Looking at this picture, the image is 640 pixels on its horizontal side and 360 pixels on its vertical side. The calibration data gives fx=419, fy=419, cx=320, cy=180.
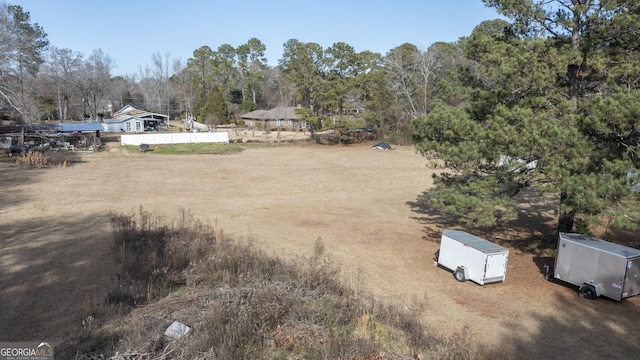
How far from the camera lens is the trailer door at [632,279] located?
11.3m

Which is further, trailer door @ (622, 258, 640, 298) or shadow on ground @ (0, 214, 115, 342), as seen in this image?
trailer door @ (622, 258, 640, 298)

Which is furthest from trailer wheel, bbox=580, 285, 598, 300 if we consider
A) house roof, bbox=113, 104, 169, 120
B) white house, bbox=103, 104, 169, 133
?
house roof, bbox=113, 104, 169, 120

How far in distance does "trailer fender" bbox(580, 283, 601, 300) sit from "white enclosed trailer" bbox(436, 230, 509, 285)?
2107mm

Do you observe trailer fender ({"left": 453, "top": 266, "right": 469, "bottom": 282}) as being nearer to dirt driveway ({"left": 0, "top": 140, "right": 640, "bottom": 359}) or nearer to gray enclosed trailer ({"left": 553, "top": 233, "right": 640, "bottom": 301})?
dirt driveway ({"left": 0, "top": 140, "right": 640, "bottom": 359})

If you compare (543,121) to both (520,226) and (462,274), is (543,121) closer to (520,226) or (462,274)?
(462,274)

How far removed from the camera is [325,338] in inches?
292

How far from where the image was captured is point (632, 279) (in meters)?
11.5

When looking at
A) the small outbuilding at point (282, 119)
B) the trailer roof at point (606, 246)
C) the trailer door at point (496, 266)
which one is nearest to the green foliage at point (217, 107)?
the small outbuilding at point (282, 119)

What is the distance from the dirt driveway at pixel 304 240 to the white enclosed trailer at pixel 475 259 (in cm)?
36

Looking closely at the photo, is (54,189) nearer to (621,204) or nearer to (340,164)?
(340,164)

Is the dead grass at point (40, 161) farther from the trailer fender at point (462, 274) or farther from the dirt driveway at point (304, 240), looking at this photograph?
the trailer fender at point (462, 274)

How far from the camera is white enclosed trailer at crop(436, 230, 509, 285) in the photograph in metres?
12.7

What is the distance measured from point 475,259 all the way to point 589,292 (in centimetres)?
312

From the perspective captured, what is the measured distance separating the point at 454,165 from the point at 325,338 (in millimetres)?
8992
